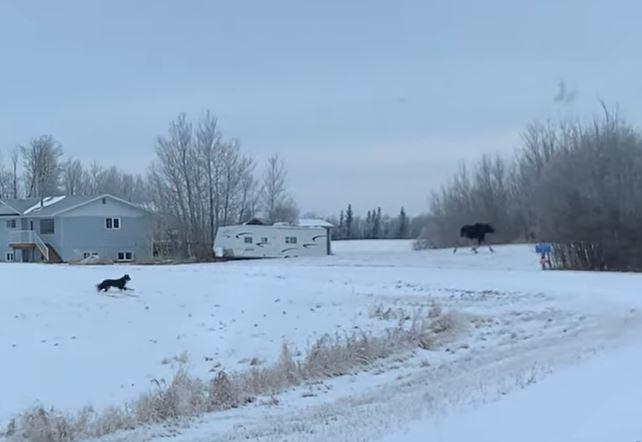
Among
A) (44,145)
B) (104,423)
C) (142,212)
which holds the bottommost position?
(104,423)

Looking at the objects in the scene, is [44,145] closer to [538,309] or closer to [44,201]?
[44,201]

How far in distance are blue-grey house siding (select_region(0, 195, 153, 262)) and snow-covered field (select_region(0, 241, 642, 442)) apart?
3341cm

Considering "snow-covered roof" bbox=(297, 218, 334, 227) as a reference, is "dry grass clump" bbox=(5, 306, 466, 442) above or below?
below

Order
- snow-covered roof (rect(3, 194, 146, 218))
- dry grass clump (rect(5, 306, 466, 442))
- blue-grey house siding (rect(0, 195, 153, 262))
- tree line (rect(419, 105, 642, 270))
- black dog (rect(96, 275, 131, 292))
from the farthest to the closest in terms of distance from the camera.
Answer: snow-covered roof (rect(3, 194, 146, 218)) < blue-grey house siding (rect(0, 195, 153, 262)) < tree line (rect(419, 105, 642, 270)) < black dog (rect(96, 275, 131, 292)) < dry grass clump (rect(5, 306, 466, 442))

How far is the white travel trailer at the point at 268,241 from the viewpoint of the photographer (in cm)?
→ 6022

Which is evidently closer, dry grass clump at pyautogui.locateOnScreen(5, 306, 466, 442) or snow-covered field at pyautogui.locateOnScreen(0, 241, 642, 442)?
snow-covered field at pyautogui.locateOnScreen(0, 241, 642, 442)

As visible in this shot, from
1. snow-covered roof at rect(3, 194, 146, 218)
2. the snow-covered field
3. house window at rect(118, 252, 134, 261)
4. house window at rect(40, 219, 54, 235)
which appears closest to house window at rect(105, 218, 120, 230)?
snow-covered roof at rect(3, 194, 146, 218)

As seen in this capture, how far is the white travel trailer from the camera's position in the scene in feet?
198

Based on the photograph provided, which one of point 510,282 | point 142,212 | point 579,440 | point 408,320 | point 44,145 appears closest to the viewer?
point 579,440

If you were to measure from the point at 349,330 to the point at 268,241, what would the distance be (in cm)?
4256

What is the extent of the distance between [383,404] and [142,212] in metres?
60.2

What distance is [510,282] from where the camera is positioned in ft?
90.8

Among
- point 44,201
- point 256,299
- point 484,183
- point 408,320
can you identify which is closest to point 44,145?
point 44,201

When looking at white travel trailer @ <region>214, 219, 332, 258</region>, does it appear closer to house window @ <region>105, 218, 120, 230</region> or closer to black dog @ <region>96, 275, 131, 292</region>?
house window @ <region>105, 218, 120, 230</region>
